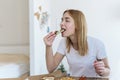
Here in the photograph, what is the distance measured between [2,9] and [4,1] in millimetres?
88

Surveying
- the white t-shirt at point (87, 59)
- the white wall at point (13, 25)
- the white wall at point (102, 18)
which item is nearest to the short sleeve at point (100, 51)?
the white t-shirt at point (87, 59)

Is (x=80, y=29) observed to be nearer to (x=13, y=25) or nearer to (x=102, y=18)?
(x=102, y=18)

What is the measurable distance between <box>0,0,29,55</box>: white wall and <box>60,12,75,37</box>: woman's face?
3.35 feet

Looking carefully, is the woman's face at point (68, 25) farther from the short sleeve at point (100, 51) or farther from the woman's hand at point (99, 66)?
the woman's hand at point (99, 66)

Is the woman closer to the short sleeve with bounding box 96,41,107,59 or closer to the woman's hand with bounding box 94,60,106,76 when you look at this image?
the short sleeve with bounding box 96,41,107,59

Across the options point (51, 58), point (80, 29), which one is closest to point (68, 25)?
point (80, 29)

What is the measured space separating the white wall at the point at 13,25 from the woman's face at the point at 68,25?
1021 mm

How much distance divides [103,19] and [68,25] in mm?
1039

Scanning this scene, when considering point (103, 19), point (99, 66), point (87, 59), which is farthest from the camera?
point (103, 19)

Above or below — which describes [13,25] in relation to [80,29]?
above

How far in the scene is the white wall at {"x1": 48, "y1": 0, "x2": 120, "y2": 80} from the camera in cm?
241

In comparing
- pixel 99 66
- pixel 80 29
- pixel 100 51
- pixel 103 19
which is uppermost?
pixel 103 19

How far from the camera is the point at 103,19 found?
7.94ft

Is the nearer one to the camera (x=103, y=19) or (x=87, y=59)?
(x=87, y=59)
